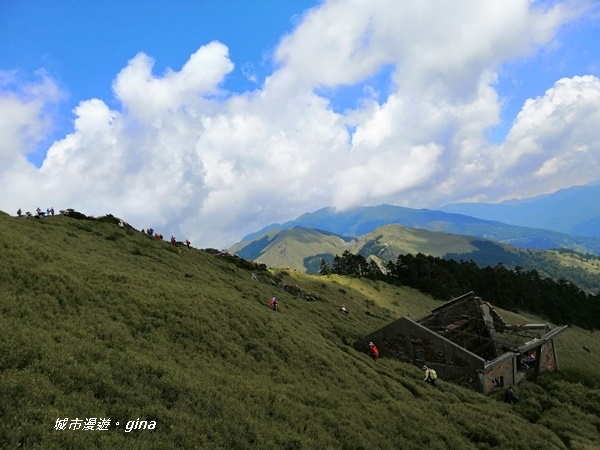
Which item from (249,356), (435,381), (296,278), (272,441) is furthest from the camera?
(296,278)

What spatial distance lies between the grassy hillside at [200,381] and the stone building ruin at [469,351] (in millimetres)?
2058

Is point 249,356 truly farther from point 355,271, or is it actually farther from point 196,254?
point 355,271

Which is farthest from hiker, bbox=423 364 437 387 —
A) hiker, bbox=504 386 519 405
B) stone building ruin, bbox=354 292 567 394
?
hiker, bbox=504 386 519 405

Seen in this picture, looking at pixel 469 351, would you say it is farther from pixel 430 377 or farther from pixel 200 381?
pixel 200 381

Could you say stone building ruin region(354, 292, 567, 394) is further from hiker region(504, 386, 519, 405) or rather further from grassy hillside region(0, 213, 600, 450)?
grassy hillside region(0, 213, 600, 450)

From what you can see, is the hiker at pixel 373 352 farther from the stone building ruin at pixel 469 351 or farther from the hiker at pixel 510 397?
the hiker at pixel 510 397

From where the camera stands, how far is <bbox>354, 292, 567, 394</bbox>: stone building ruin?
2934cm

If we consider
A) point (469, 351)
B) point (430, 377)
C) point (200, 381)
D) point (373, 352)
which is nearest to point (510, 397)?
point (430, 377)

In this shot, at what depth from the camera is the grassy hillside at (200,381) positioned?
12.2 meters

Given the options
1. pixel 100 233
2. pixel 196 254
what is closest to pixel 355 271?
pixel 196 254

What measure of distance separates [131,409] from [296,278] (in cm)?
5755

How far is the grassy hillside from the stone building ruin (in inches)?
81.0

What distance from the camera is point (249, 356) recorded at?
2233 cm

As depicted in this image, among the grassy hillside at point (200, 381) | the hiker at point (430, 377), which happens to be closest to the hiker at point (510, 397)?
the grassy hillside at point (200, 381)
